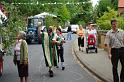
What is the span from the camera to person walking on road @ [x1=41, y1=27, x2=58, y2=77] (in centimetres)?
1719

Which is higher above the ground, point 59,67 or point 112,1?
point 112,1

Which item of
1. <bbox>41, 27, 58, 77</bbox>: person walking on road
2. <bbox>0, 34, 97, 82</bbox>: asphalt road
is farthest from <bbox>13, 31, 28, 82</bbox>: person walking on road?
<bbox>41, 27, 58, 77</bbox>: person walking on road

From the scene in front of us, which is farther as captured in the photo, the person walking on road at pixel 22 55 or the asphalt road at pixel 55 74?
the asphalt road at pixel 55 74

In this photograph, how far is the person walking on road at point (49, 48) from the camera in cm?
1719

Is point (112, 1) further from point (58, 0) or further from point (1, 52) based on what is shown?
point (1, 52)

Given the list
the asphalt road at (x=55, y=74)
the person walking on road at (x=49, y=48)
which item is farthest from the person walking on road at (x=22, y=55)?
the person walking on road at (x=49, y=48)

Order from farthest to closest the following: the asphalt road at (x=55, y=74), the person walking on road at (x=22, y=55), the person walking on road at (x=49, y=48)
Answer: the person walking on road at (x=49, y=48) < the asphalt road at (x=55, y=74) < the person walking on road at (x=22, y=55)

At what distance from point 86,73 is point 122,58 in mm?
5134

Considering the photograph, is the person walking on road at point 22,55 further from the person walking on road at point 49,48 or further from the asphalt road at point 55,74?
the person walking on road at point 49,48

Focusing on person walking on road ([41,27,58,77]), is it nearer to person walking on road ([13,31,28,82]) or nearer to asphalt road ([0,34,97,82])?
asphalt road ([0,34,97,82])

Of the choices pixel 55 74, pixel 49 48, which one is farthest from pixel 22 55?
pixel 55 74

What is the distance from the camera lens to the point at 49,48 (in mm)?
17438

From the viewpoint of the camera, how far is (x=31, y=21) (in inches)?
1832

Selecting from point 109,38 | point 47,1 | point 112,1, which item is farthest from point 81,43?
point 47,1
